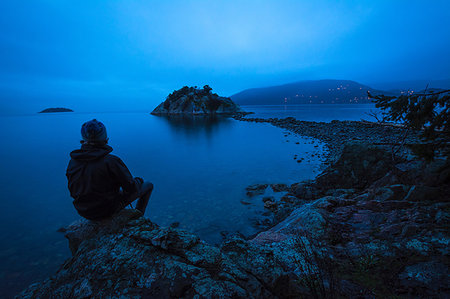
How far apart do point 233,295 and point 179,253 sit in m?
1.04

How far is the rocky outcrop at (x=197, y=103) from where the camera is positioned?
4348 inches

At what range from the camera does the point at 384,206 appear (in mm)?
5348

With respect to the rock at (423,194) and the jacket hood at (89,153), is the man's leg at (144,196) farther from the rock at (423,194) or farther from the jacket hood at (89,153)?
the rock at (423,194)

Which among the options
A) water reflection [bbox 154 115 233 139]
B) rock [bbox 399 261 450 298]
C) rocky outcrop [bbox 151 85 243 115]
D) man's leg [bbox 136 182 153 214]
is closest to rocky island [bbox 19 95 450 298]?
rock [bbox 399 261 450 298]

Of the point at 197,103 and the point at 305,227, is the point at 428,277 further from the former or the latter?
the point at 197,103

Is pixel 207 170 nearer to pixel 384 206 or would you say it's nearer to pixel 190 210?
pixel 190 210

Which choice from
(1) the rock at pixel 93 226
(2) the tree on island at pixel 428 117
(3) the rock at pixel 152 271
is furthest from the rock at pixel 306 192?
(1) the rock at pixel 93 226

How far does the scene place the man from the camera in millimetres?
3414

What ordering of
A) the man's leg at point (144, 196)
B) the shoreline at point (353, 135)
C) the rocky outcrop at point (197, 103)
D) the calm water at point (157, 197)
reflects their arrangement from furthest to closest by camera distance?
the rocky outcrop at point (197, 103)
the shoreline at point (353, 135)
the calm water at point (157, 197)
the man's leg at point (144, 196)

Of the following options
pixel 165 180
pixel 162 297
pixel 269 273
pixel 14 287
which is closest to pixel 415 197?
pixel 269 273

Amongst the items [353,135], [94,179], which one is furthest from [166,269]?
[353,135]

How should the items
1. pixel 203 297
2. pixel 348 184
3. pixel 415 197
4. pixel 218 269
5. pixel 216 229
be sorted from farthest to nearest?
pixel 348 184, pixel 216 229, pixel 415 197, pixel 218 269, pixel 203 297

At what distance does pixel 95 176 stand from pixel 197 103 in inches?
4353

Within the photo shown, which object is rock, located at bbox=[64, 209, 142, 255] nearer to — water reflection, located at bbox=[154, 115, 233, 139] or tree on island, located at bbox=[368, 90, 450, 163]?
tree on island, located at bbox=[368, 90, 450, 163]
